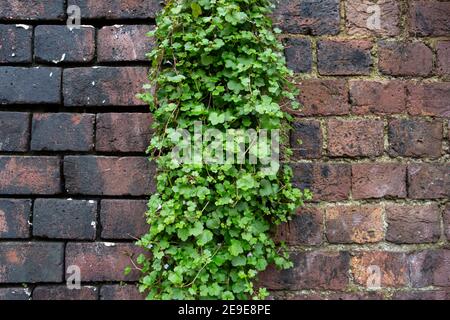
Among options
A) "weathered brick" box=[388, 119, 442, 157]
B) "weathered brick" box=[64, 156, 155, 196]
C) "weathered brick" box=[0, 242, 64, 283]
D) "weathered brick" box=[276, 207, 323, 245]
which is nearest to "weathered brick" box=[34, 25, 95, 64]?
"weathered brick" box=[64, 156, 155, 196]

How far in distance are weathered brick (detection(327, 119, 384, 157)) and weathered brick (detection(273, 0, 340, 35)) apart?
0.88 feet

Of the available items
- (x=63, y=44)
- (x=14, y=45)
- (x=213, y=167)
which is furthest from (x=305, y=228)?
(x=14, y=45)

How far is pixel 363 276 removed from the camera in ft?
4.43

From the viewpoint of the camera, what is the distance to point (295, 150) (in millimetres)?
1374

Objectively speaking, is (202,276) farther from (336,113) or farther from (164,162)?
(336,113)

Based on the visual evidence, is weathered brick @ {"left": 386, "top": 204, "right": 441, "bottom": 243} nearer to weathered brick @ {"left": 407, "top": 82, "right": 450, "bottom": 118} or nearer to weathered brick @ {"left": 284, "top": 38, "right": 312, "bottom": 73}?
weathered brick @ {"left": 407, "top": 82, "right": 450, "bottom": 118}

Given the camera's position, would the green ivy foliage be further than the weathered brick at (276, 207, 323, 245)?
No

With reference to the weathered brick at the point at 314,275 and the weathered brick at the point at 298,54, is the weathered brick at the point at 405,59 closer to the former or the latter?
the weathered brick at the point at 298,54

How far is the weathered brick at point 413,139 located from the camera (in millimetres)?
1380

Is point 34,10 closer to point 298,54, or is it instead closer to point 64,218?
point 64,218

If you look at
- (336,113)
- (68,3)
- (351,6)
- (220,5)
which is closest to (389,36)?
(351,6)

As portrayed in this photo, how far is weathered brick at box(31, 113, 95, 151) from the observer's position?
135 centimetres

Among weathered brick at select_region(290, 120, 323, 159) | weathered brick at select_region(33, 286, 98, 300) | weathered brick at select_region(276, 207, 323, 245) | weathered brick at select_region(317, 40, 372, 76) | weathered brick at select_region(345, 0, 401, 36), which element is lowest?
weathered brick at select_region(33, 286, 98, 300)
